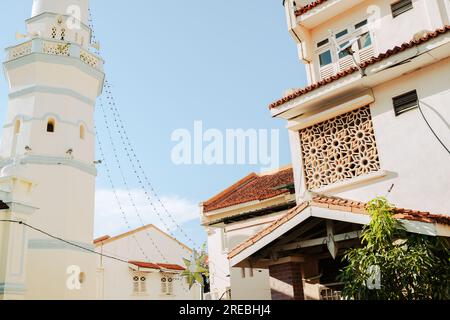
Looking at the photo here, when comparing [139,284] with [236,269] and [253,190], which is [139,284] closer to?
[253,190]

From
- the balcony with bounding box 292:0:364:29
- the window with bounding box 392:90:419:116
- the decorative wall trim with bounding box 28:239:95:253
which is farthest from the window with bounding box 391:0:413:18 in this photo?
the decorative wall trim with bounding box 28:239:95:253

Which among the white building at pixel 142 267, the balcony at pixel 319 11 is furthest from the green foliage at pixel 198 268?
the balcony at pixel 319 11

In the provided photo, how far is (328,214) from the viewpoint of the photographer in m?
8.55

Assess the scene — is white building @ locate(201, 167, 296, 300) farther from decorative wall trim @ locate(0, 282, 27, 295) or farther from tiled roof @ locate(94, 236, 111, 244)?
tiled roof @ locate(94, 236, 111, 244)

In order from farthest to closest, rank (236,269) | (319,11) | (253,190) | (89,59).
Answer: (89,59) → (253,190) → (236,269) → (319,11)

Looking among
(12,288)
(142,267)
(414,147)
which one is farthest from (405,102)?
(142,267)

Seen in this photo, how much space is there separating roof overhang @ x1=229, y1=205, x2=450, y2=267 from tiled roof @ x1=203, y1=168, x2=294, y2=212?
608cm

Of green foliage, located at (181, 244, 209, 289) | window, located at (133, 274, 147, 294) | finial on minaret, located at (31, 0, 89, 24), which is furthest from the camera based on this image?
window, located at (133, 274, 147, 294)

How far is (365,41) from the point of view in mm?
12281

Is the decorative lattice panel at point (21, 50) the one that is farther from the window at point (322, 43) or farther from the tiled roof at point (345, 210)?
the tiled roof at point (345, 210)

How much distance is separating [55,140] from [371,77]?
13.2 metres

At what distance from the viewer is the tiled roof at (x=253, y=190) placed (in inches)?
646

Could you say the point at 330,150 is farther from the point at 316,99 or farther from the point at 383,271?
the point at 383,271

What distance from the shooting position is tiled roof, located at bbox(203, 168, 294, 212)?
1641cm
